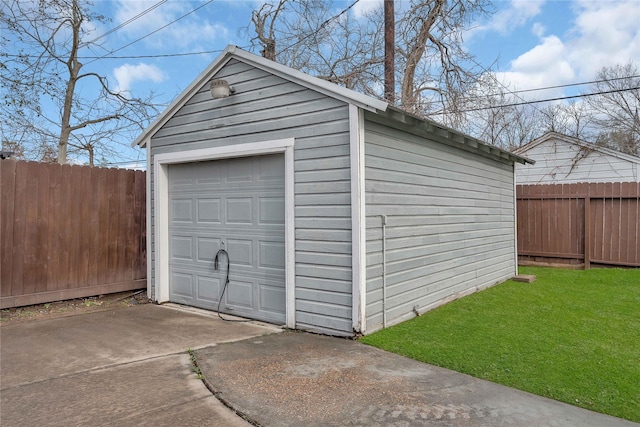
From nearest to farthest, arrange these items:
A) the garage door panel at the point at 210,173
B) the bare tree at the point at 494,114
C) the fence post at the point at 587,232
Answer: the garage door panel at the point at 210,173, the fence post at the point at 587,232, the bare tree at the point at 494,114

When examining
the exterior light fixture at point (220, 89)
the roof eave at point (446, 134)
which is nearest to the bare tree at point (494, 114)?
the roof eave at point (446, 134)

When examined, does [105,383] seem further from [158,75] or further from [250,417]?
[158,75]

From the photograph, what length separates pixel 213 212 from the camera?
5691mm

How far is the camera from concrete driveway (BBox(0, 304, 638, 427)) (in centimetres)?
258

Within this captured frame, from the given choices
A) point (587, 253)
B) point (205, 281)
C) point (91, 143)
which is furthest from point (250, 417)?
point (91, 143)

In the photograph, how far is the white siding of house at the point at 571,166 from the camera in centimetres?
1277

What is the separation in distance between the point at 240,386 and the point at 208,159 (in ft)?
11.0

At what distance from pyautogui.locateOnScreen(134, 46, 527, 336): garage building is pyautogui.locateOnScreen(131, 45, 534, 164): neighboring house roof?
0.06ft

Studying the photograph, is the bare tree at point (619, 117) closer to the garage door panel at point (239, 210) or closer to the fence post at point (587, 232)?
the fence post at point (587, 232)

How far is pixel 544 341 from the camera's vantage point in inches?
165

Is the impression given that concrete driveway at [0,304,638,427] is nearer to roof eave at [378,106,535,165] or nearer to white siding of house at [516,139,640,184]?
roof eave at [378,106,535,165]

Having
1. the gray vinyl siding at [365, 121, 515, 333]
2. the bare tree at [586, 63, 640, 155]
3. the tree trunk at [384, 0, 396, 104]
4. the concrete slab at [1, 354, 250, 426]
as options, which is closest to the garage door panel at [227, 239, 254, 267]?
the gray vinyl siding at [365, 121, 515, 333]

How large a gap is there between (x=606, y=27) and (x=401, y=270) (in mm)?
12484

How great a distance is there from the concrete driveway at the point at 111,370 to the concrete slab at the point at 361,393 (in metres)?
0.23
